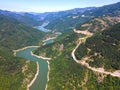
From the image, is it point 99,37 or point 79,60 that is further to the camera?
point 99,37

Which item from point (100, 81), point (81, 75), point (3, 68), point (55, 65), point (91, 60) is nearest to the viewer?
point (100, 81)

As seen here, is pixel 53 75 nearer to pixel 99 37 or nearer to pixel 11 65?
pixel 11 65

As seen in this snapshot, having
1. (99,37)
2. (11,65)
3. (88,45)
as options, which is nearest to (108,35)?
(99,37)

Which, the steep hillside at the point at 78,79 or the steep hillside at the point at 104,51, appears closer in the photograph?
the steep hillside at the point at 78,79

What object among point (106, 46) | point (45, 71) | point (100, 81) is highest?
point (106, 46)

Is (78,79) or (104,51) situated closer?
(78,79)

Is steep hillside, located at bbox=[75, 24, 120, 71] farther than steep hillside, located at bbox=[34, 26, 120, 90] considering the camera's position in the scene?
Yes

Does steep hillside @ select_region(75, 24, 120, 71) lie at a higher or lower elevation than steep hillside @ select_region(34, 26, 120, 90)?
higher

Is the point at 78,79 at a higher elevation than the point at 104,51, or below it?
below

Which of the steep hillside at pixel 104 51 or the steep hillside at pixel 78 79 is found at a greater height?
the steep hillside at pixel 104 51

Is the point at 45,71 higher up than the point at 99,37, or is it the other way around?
the point at 99,37

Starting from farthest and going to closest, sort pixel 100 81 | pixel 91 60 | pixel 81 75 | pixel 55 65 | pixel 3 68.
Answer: pixel 55 65, pixel 3 68, pixel 91 60, pixel 81 75, pixel 100 81
